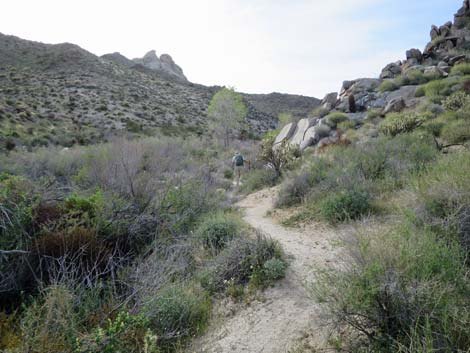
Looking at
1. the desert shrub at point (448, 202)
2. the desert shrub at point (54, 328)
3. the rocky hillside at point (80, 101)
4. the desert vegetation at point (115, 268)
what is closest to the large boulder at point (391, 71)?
the rocky hillside at point (80, 101)

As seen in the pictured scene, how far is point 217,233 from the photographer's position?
237 inches

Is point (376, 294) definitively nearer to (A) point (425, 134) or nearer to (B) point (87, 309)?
(B) point (87, 309)

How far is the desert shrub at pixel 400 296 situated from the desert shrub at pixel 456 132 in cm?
735

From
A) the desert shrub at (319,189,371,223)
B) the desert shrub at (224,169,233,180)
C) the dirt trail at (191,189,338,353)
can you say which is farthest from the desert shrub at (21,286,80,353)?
the desert shrub at (224,169,233,180)

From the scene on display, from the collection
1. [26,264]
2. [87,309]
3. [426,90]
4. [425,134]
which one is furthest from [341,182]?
[426,90]

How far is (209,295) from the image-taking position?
4457 millimetres

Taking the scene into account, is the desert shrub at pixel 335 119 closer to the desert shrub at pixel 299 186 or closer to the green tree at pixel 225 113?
the desert shrub at pixel 299 186

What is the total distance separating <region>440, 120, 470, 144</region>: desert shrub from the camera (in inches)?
346

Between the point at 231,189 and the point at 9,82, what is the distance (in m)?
25.8

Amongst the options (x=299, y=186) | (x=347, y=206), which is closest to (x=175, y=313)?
(x=347, y=206)

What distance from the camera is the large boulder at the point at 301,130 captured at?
17222 mm

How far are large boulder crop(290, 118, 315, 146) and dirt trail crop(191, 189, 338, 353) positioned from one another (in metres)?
12.4

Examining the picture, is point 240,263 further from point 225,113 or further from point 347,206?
point 225,113

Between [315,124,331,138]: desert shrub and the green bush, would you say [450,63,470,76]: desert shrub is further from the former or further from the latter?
[315,124,331,138]: desert shrub
